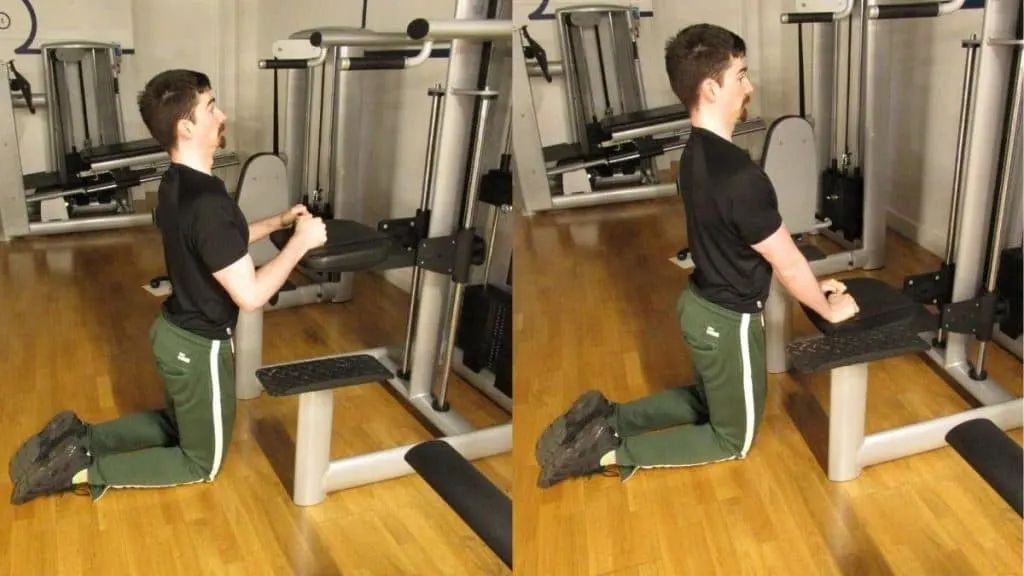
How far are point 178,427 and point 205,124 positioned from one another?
61cm

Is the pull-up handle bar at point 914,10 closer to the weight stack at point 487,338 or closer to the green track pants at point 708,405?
the green track pants at point 708,405

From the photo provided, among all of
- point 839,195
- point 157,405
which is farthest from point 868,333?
point 157,405

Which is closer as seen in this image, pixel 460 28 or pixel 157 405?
pixel 460 28

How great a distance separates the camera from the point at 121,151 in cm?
160

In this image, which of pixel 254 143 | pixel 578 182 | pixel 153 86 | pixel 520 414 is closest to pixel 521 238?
pixel 578 182

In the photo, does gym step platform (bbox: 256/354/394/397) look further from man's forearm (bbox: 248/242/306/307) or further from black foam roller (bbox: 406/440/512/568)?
black foam roller (bbox: 406/440/512/568)

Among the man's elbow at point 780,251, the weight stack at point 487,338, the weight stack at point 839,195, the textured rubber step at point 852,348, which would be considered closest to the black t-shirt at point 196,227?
the weight stack at point 487,338

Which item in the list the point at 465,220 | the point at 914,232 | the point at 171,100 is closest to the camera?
the point at 465,220

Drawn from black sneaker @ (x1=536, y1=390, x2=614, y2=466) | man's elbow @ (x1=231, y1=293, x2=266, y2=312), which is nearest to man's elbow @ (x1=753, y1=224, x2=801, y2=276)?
black sneaker @ (x1=536, y1=390, x2=614, y2=466)

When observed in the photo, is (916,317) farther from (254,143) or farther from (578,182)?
(254,143)

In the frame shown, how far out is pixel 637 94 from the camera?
2369 mm

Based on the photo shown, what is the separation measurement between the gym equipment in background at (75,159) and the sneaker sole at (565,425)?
73 centimetres

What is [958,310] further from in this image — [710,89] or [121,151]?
[121,151]

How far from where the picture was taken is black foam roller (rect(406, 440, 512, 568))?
3.26ft
